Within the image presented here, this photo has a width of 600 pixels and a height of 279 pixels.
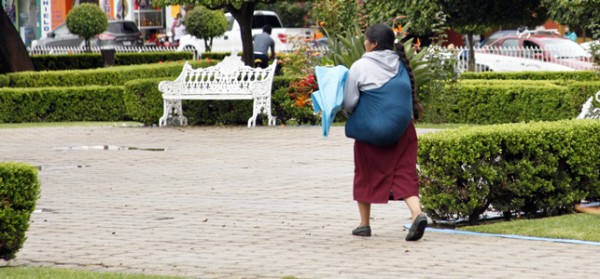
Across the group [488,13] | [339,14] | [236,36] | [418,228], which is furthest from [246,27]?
[236,36]

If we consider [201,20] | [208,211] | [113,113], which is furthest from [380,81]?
[201,20]

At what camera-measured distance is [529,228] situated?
27.5ft

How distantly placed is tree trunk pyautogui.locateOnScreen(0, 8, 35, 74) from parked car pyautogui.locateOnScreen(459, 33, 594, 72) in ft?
32.0

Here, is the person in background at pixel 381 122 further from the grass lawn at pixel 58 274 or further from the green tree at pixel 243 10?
the green tree at pixel 243 10

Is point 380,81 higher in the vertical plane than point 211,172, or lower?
higher

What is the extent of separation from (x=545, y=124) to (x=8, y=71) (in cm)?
1931

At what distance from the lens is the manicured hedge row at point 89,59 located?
30.4m

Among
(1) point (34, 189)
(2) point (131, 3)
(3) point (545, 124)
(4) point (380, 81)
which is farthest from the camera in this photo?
(2) point (131, 3)

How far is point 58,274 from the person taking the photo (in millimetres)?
6828

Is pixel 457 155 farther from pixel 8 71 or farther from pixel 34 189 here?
pixel 8 71

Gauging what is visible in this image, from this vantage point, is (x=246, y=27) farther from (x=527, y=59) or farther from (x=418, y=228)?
(x=418, y=228)

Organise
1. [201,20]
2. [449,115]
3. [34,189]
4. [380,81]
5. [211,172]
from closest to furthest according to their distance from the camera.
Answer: [34,189] < [380,81] < [211,172] < [449,115] < [201,20]

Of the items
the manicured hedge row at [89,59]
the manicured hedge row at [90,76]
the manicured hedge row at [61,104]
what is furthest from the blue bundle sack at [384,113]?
the manicured hedge row at [89,59]

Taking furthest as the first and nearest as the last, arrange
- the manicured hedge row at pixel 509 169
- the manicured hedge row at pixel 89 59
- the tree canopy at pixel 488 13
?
1. the manicured hedge row at pixel 89 59
2. the tree canopy at pixel 488 13
3. the manicured hedge row at pixel 509 169
